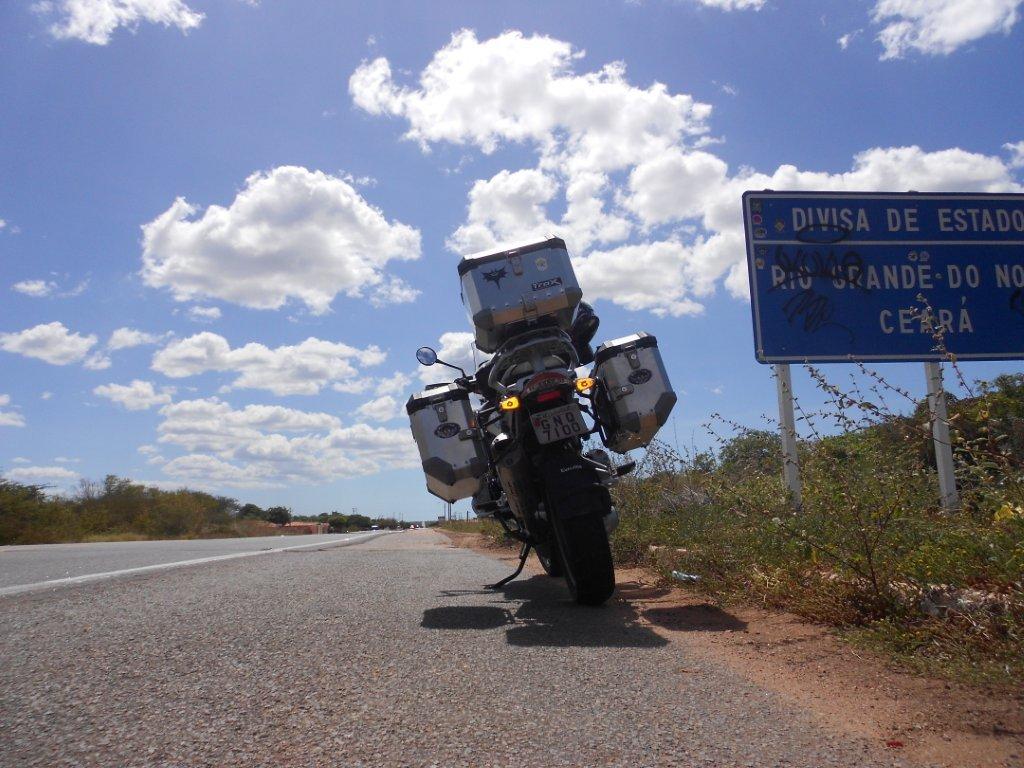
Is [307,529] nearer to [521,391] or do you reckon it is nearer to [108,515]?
[108,515]

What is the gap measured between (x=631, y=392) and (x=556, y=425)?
42.5 inches

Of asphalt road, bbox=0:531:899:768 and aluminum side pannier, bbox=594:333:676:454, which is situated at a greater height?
aluminum side pannier, bbox=594:333:676:454

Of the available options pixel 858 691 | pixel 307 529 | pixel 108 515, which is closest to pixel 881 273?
pixel 858 691

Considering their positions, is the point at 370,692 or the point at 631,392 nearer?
the point at 370,692

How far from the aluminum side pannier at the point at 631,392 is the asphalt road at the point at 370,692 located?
4.32 ft

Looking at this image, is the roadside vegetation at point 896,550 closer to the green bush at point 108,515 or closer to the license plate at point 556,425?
the license plate at point 556,425

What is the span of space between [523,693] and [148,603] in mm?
3279

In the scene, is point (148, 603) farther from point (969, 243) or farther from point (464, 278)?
point (969, 243)

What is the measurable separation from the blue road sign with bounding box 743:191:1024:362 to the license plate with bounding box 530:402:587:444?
3.39m

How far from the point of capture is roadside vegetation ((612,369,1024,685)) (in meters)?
3.27

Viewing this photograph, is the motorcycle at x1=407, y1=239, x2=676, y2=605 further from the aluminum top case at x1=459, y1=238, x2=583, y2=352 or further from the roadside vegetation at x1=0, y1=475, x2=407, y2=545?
the roadside vegetation at x1=0, y1=475, x2=407, y2=545

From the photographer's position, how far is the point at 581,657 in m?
3.52

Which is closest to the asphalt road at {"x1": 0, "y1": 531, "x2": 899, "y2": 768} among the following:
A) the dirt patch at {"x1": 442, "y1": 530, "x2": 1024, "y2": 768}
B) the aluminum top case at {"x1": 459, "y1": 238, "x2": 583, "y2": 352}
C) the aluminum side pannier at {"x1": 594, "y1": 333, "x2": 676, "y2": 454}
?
the dirt patch at {"x1": 442, "y1": 530, "x2": 1024, "y2": 768}

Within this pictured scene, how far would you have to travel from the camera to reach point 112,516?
4059 cm
